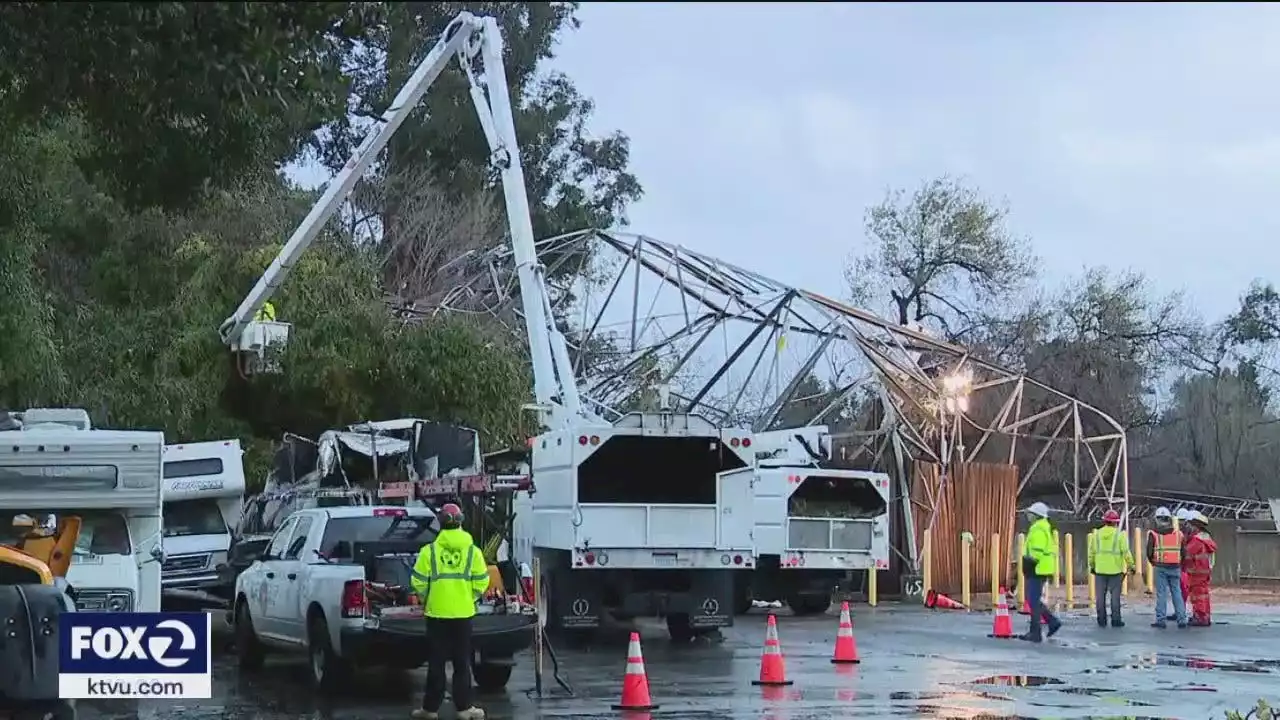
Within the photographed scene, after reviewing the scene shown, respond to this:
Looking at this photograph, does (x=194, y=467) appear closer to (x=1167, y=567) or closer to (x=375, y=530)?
(x=375, y=530)

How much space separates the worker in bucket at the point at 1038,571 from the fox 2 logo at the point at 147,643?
12598 millimetres

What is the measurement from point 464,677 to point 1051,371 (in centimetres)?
3669

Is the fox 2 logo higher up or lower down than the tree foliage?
lower down

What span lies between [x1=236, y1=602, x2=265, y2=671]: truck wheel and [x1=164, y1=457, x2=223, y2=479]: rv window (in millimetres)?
6587

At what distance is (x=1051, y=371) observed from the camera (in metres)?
46.9

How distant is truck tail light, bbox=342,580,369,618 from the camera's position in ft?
46.1

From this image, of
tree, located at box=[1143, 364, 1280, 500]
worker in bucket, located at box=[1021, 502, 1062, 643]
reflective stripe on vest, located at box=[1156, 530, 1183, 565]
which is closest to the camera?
worker in bucket, located at box=[1021, 502, 1062, 643]

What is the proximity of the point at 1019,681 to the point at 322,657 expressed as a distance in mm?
6545

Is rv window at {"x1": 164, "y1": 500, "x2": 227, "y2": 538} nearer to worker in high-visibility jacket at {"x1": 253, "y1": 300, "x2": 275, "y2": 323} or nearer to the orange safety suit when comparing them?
worker in high-visibility jacket at {"x1": 253, "y1": 300, "x2": 275, "y2": 323}

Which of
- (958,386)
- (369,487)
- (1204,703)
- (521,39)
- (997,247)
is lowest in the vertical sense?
(1204,703)

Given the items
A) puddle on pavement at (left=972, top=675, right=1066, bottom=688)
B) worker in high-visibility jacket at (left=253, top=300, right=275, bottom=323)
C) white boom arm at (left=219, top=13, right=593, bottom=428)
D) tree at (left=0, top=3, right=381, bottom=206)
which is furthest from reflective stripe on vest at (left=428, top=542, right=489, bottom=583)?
worker in high-visibility jacket at (left=253, top=300, right=275, bottom=323)

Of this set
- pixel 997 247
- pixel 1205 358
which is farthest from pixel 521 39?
pixel 1205 358

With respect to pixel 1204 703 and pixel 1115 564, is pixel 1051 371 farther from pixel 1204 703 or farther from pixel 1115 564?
pixel 1204 703

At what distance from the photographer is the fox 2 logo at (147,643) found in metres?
9.59
